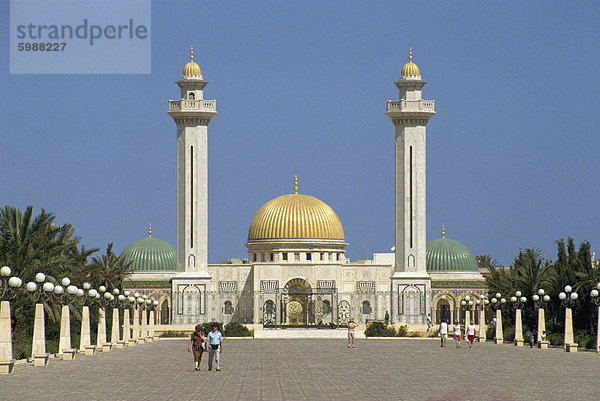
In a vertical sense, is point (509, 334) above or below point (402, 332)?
above

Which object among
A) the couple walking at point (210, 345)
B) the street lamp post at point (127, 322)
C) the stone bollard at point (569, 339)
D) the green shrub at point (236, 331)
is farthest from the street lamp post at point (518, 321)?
the couple walking at point (210, 345)

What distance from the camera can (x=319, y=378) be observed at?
23266mm

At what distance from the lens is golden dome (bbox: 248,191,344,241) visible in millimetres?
75375

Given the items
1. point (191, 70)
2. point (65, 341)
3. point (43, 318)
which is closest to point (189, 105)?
point (191, 70)

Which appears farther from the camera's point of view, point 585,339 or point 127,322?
point 127,322

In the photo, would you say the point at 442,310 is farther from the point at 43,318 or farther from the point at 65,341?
the point at 43,318

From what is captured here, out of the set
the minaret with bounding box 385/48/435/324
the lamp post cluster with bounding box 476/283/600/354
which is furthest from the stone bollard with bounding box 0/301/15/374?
the minaret with bounding box 385/48/435/324

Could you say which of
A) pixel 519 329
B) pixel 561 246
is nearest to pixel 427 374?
pixel 519 329

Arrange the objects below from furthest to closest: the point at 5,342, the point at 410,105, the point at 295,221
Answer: the point at 295,221
the point at 410,105
the point at 5,342

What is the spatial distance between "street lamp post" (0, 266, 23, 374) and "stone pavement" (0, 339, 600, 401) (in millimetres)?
424

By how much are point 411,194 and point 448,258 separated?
16.9m

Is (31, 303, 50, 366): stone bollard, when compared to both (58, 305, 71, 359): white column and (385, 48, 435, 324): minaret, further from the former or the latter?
(385, 48, 435, 324): minaret

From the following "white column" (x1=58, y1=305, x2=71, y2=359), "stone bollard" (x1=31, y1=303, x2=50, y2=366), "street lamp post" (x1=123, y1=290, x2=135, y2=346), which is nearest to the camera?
"stone bollard" (x1=31, y1=303, x2=50, y2=366)

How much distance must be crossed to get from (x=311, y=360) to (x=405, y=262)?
33.8 meters
